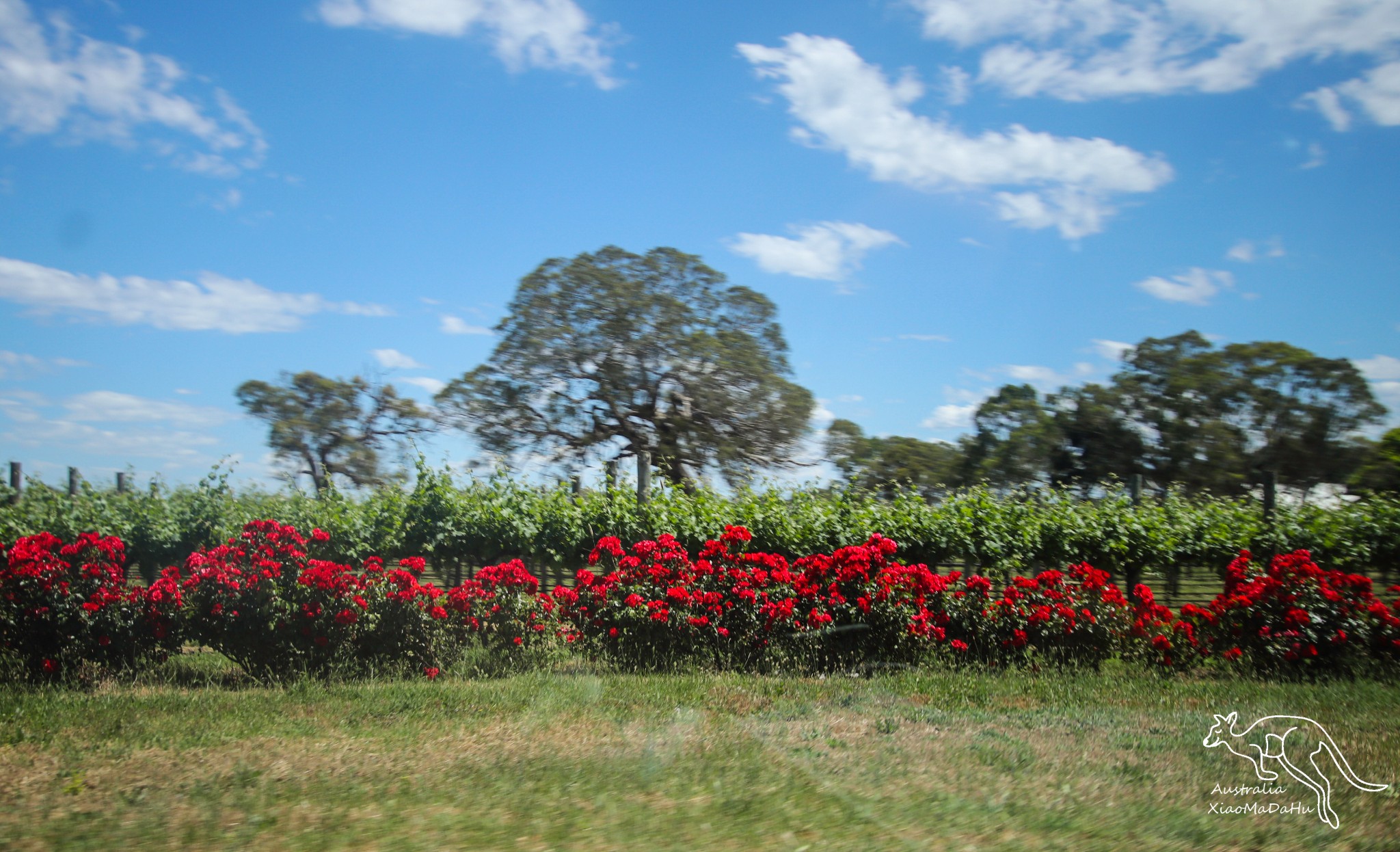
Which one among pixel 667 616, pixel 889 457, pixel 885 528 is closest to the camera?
pixel 667 616

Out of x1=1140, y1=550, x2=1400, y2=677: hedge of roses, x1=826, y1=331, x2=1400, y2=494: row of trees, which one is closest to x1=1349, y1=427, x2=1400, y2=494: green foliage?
x1=826, y1=331, x2=1400, y2=494: row of trees

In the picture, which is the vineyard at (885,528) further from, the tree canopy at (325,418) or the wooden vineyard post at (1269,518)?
the tree canopy at (325,418)

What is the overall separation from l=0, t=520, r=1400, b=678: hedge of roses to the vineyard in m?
1.34

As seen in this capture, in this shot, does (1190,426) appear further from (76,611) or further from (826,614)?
(76,611)

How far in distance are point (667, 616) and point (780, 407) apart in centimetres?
1356

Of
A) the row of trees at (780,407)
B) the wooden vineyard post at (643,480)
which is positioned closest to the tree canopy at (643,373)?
the row of trees at (780,407)

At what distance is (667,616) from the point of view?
8.27m

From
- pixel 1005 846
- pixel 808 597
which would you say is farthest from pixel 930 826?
pixel 808 597

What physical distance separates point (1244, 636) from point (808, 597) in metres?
4.06

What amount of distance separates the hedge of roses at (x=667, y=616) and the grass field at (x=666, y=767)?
26.6 inches

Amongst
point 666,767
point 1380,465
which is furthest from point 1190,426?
Result: point 666,767

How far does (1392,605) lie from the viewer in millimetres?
8016

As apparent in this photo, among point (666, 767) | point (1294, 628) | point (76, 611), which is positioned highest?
point (76, 611)

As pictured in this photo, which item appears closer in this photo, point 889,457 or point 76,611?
point 76,611
